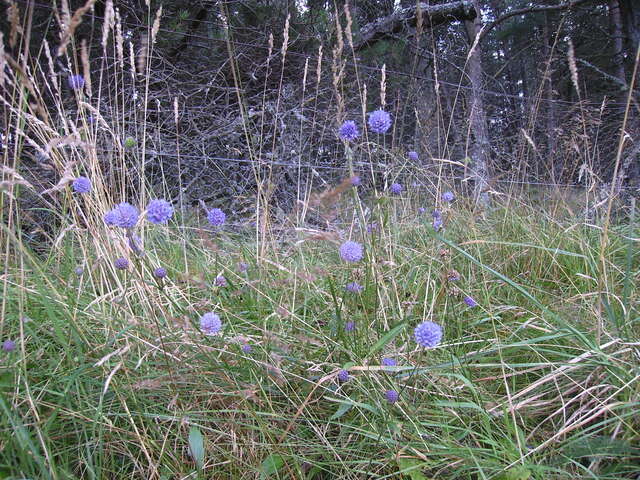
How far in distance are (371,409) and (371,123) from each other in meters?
0.76

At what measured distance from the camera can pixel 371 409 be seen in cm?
97

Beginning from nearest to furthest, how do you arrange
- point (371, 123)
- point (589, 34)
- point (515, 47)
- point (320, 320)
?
point (371, 123)
point (320, 320)
point (589, 34)
point (515, 47)

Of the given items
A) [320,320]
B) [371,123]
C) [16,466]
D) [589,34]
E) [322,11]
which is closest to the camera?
[16,466]

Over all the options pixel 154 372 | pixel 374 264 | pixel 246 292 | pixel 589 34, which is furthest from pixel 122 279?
pixel 589 34

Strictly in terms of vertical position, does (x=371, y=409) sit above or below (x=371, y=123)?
below

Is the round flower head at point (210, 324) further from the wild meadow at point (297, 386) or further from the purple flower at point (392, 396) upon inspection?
the purple flower at point (392, 396)

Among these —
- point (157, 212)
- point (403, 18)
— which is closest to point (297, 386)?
point (157, 212)

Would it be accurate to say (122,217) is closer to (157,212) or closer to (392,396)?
(157,212)

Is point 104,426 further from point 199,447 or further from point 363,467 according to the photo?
point 363,467

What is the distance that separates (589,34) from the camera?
9266 mm

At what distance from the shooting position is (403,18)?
484 cm

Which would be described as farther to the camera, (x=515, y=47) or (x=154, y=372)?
(x=515, y=47)

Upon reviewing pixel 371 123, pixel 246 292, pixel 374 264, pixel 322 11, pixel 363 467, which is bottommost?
pixel 363 467

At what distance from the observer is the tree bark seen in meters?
4.86
